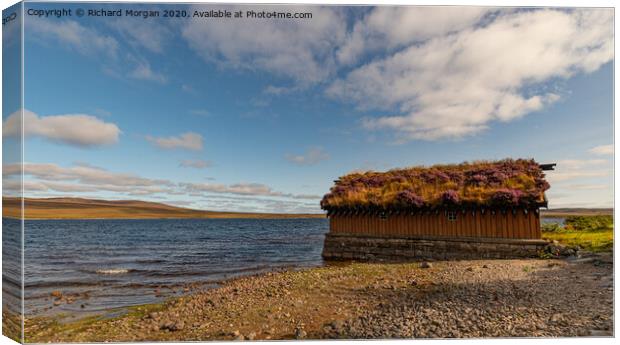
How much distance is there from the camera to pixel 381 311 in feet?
30.9

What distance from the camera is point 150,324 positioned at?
9.35m

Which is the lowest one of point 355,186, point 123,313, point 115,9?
point 123,313

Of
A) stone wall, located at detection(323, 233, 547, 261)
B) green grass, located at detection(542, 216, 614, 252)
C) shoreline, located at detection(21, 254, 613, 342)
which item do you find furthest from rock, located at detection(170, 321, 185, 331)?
green grass, located at detection(542, 216, 614, 252)

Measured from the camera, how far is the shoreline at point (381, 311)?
830 cm

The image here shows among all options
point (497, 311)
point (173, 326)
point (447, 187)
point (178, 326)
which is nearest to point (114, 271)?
point (173, 326)

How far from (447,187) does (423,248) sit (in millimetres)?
3573

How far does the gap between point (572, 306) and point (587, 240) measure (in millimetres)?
9719

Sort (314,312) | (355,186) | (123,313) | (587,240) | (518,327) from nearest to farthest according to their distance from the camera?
(518,327) < (314,312) < (123,313) < (587,240) < (355,186)

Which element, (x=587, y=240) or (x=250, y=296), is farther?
(x=587, y=240)

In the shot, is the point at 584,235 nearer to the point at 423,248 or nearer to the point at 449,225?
the point at 449,225

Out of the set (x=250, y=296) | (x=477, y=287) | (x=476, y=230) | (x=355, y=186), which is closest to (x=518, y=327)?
(x=477, y=287)

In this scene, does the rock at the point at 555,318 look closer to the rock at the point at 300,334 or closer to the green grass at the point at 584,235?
the rock at the point at 300,334

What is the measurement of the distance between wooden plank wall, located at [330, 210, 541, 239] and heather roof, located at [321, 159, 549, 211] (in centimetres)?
56

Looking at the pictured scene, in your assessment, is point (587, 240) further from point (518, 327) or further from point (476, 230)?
point (518, 327)
